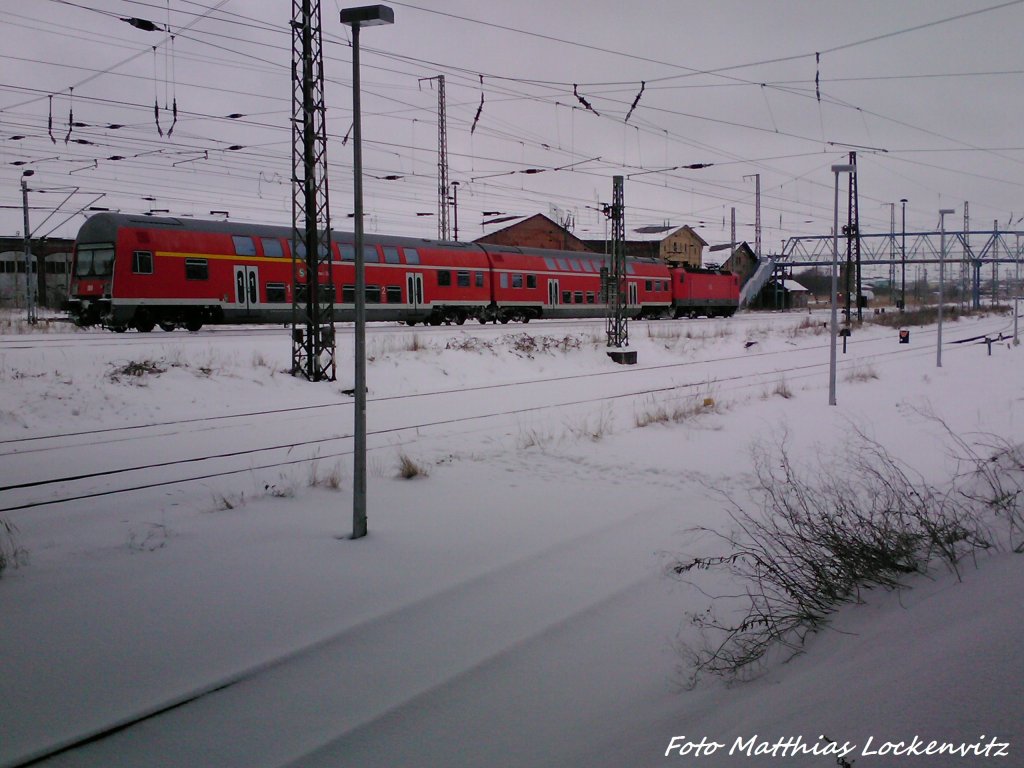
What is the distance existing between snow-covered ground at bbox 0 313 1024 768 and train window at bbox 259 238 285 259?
1071 centimetres

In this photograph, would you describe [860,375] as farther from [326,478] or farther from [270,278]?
[270,278]

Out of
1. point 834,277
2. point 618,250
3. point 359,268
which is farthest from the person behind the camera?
point 618,250

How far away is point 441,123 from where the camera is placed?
33.4 meters

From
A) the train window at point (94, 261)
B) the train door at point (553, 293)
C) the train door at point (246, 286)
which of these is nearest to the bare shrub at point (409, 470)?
the train window at point (94, 261)

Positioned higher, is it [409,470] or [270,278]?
[270,278]

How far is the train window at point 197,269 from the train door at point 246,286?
3.16ft

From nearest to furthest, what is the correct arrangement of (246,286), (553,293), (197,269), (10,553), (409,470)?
1. (10,553)
2. (409,470)
3. (197,269)
4. (246,286)
5. (553,293)

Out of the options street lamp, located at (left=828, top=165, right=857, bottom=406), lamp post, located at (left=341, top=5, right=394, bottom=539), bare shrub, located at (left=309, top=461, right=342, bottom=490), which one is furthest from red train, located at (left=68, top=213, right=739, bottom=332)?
lamp post, located at (left=341, top=5, right=394, bottom=539)

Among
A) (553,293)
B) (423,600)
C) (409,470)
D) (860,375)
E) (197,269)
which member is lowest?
(423,600)

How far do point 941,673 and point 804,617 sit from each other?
1745 mm

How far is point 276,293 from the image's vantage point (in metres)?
26.9

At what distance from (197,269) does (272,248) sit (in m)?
2.79

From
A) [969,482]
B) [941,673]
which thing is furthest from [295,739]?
[969,482]

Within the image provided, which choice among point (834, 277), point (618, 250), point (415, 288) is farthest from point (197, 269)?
point (834, 277)
